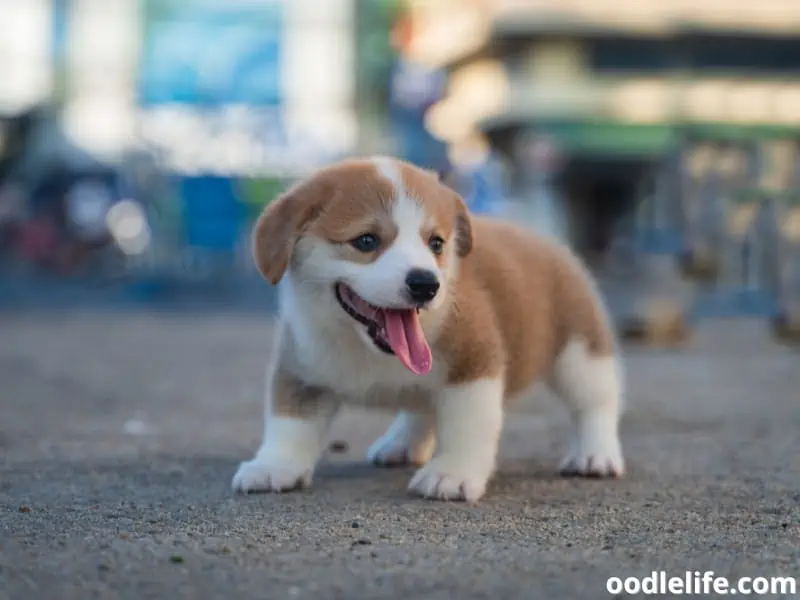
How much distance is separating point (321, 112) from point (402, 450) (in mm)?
25123

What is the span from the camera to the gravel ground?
2393 millimetres

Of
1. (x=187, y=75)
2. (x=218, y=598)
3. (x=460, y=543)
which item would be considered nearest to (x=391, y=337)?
(x=460, y=543)

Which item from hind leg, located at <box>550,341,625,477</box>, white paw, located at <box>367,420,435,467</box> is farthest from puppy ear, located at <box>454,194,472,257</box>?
white paw, located at <box>367,420,435,467</box>

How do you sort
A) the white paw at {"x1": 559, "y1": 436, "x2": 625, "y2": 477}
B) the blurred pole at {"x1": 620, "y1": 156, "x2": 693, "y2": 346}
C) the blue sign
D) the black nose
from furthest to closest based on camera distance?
1. the blue sign
2. the blurred pole at {"x1": 620, "y1": 156, "x2": 693, "y2": 346}
3. the white paw at {"x1": 559, "y1": 436, "x2": 625, "y2": 477}
4. the black nose

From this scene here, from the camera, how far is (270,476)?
10.9 ft

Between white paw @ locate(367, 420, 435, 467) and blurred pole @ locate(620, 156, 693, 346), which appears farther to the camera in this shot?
blurred pole @ locate(620, 156, 693, 346)

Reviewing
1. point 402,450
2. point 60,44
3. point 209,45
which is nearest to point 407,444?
point 402,450

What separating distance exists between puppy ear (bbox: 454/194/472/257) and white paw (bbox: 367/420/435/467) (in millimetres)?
753

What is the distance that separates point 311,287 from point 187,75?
23988mm

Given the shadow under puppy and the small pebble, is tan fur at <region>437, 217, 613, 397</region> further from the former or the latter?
the small pebble

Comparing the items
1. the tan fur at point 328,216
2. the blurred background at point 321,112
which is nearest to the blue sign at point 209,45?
the blurred background at point 321,112

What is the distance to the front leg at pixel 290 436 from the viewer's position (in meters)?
3.35

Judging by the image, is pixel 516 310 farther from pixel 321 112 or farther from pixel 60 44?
pixel 60 44

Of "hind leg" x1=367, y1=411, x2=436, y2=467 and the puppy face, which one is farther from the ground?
the puppy face
